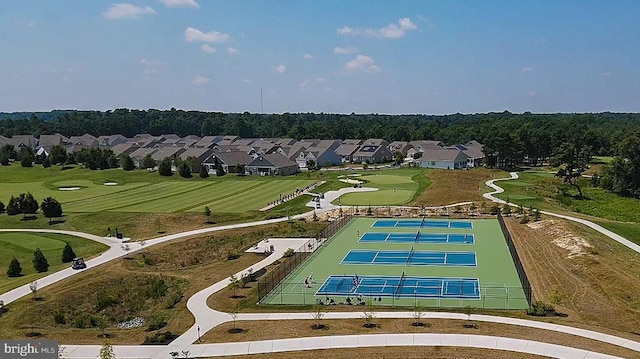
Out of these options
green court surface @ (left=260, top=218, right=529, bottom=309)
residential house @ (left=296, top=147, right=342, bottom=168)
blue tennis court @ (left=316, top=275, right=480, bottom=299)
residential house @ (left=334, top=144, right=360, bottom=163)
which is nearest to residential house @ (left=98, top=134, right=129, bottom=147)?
residential house @ (left=296, top=147, right=342, bottom=168)

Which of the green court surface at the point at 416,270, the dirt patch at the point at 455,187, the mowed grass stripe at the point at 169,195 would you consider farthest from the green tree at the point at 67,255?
the dirt patch at the point at 455,187

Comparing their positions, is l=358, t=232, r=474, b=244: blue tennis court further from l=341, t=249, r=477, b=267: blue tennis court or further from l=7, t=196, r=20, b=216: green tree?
l=7, t=196, r=20, b=216: green tree

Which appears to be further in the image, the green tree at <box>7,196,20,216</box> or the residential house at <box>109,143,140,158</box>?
the residential house at <box>109,143,140,158</box>

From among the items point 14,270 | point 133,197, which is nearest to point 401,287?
point 14,270

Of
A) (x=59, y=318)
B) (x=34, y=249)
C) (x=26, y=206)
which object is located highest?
(x=26, y=206)

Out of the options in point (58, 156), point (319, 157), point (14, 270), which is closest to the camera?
point (14, 270)

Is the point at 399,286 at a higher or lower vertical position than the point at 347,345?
lower

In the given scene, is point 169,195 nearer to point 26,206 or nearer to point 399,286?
point 26,206
